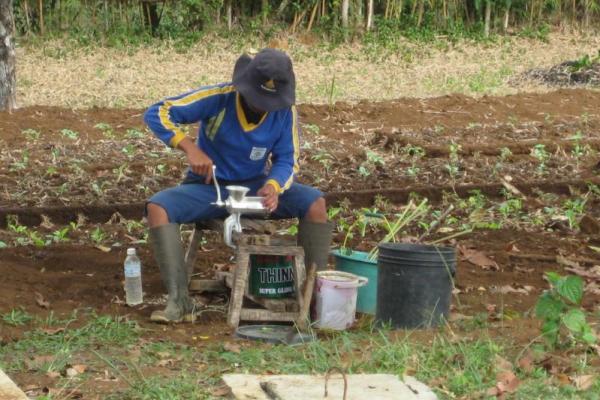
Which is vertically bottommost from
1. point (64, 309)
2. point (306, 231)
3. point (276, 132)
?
point (64, 309)

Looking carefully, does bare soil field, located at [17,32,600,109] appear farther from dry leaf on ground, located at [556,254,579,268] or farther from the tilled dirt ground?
dry leaf on ground, located at [556,254,579,268]

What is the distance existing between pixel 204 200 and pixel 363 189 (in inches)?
142

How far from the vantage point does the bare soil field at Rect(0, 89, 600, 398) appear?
6.23 metres

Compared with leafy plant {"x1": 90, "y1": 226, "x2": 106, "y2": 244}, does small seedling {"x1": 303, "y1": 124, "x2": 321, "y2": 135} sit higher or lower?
higher

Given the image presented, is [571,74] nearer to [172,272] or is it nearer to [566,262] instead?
[566,262]

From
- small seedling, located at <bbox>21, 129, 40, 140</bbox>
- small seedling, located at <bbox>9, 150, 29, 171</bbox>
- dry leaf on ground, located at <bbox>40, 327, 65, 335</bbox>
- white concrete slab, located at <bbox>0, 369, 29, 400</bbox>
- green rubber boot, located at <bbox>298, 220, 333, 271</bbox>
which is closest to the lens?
white concrete slab, located at <bbox>0, 369, 29, 400</bbox>

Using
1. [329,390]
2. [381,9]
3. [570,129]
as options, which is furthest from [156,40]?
[329,390]

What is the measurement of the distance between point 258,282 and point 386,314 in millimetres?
725

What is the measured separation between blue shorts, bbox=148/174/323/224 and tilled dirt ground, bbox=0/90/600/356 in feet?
1.79

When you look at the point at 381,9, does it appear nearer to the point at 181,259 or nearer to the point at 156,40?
the point at 156,40

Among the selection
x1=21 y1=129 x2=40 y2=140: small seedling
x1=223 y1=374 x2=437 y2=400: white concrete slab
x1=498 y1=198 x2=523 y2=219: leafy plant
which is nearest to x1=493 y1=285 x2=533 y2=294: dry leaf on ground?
x1=498 y1=198 x2=523 y2=219: leafy plant

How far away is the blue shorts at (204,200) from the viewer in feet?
19.0

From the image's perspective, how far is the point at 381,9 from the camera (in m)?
22.8

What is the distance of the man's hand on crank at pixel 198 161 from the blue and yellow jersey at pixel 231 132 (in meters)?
0.09
